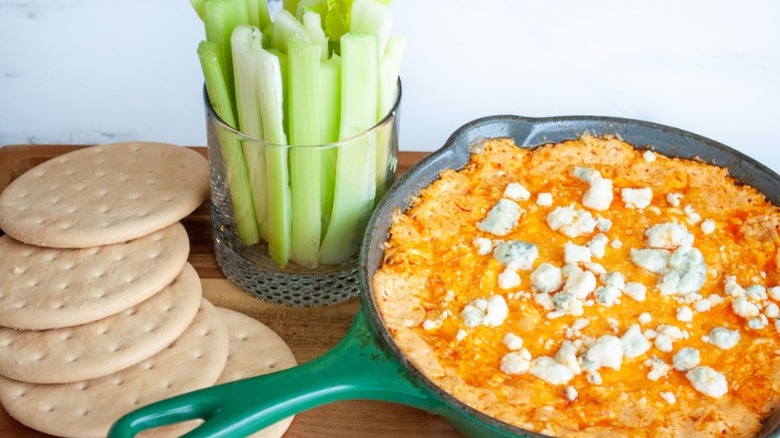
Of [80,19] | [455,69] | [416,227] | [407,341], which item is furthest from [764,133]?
[80,19]

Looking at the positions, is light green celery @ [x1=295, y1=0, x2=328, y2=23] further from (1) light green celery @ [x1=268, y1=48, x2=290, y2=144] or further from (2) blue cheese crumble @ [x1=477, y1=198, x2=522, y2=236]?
(2) blue cheese crumble @ [x1=477, y1=198, x2=522, y2=236]

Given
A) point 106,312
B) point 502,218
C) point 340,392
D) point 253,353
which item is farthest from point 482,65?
point 340,392

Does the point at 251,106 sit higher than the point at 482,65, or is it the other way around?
the point at 251,106

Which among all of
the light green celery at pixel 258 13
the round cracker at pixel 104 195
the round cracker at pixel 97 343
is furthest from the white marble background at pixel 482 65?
the round cracker at pixel 97 343

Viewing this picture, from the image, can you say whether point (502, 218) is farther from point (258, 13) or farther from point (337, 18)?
point (258, 13)

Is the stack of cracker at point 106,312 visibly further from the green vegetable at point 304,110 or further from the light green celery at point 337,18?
the light green celery at point 337,18
